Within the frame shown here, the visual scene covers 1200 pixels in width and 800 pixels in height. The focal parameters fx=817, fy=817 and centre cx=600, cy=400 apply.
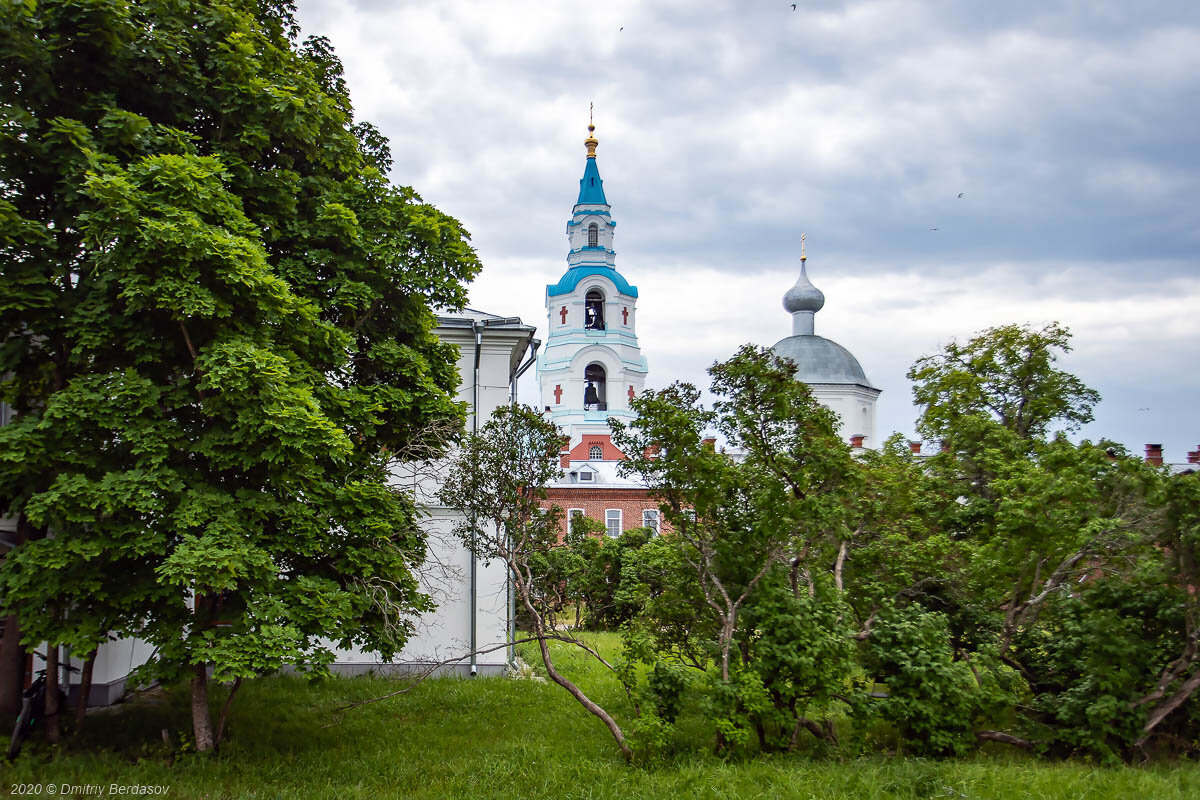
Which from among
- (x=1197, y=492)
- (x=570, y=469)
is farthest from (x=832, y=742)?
(x=570, y=469)

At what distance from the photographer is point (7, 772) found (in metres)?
8.41

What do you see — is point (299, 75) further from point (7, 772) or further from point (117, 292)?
point (7, 772)

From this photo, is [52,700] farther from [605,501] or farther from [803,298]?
[803,298]

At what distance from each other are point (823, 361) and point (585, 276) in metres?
16.3

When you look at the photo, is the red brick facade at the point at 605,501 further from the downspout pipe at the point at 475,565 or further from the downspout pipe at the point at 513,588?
the downspout pipe at the point at 475,565

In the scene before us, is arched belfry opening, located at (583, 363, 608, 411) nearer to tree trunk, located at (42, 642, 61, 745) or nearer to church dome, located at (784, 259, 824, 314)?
church dome, located at (784, 259, 824, 314)

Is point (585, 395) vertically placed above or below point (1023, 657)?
above

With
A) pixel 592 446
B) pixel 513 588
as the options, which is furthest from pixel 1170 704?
pixel 592 446

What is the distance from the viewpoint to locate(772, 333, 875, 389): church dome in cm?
4981

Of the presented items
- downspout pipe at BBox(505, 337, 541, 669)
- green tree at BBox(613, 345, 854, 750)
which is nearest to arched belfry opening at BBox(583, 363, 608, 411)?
downspout pipe at BBox(505, 337, 541, 669)

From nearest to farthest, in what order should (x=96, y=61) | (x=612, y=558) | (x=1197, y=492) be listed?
1. (x=96, y=61)
2. (x=1197, y=492)
3. (x=612, y=558)

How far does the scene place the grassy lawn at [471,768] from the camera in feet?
28.9

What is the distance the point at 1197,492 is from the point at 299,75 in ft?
39.0

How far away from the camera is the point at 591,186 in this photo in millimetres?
46500
